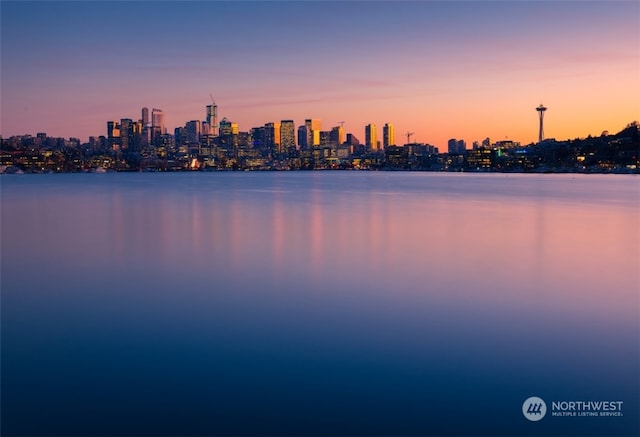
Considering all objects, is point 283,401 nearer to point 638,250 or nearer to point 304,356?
point 304,356

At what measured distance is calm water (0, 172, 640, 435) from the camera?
5.88 m

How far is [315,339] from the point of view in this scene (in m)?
8.34

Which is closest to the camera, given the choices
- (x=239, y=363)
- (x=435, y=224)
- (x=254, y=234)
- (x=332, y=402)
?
(x=332, y=402)

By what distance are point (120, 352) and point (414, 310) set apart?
16.9 feet

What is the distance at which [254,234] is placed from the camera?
21953mm

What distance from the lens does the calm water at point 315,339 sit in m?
5.88

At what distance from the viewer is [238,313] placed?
9859mm

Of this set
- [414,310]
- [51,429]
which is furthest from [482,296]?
[51,429]

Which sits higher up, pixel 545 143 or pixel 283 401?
pixel 545 143

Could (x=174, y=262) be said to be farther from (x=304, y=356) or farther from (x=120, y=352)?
(x=304, y=356)

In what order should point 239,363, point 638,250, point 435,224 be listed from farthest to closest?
point 435,224 < point 638,250 < point 239,363

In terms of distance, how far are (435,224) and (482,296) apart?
14851 millimetres

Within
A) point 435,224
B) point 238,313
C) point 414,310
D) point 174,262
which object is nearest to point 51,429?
point 238,313

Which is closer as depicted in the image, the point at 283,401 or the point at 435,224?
the point at 283,401
